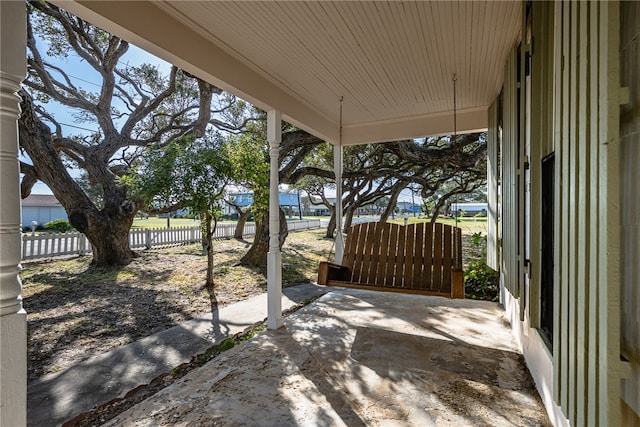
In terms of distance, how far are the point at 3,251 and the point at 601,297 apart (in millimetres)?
2037

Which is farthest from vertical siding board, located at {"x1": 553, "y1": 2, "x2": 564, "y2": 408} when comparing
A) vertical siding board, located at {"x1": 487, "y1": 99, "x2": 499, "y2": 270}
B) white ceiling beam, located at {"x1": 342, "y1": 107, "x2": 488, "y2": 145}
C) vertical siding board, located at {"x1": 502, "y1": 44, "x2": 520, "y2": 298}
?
white ceiling beam, located at {"x1": 342, "y1": 107, "x2": 488, "y2": 145}

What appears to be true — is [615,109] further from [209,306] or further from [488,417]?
[209,306]

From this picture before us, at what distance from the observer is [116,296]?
531cm

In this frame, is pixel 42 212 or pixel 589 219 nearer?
pixel 589 219

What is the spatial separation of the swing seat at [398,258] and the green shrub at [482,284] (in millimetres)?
1771

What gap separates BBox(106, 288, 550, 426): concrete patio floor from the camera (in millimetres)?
1957

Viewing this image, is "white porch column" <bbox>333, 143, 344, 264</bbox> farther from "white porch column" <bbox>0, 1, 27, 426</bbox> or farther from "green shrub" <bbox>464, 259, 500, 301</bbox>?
"white porch column" <bbox>0, 1, 27, 426</bbox>

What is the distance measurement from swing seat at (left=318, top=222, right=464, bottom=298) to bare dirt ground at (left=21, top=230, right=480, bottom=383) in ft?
7.59

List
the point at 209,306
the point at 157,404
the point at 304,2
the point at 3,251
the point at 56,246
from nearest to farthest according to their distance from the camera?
the point at 3,251 → the point at 157,404 → the point at 304,2 → the point at 209,306 → the point at 56,246

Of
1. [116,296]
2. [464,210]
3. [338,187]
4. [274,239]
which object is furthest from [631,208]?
[464,210]

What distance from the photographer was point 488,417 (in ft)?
6.37

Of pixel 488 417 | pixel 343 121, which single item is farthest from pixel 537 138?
pixel 343 121

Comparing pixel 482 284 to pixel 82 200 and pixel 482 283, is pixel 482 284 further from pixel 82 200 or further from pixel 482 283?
pixel 82 200

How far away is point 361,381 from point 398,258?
1710 mm
